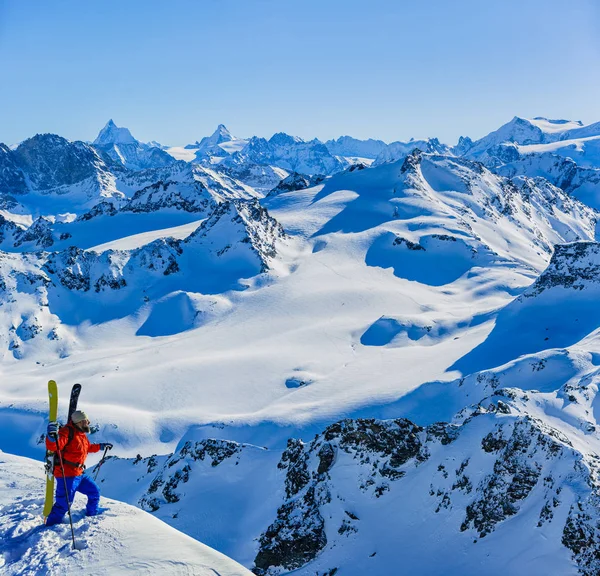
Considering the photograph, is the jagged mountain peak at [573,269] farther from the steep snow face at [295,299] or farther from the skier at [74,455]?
the skier at [74,455]

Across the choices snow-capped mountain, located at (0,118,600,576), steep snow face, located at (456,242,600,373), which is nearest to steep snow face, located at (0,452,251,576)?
snow-capped mountain, located at (0,118,600,576)

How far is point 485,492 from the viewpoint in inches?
682

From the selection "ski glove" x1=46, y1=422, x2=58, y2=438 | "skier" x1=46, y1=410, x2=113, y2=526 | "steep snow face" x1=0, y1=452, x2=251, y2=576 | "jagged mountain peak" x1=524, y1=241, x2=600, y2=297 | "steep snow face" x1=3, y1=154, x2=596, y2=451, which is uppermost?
"ski glove" x1=46, y1=422, x2=58, y2=438

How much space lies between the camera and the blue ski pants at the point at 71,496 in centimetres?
1057

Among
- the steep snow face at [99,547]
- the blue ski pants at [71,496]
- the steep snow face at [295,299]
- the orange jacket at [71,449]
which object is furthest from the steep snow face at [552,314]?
the orange jacket at [71,449]

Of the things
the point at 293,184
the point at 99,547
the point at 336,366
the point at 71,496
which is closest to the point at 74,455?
the point at 71,496

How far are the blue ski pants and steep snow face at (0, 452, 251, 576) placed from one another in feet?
0.76

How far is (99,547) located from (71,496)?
1.64m

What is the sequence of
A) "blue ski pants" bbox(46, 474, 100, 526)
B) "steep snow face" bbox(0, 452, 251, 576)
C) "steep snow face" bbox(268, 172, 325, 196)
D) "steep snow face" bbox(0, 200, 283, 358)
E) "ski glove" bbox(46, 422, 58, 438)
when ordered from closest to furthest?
"steep snow face" bbox(0, 452, 251, 576) < "blue ski pants" bbox(46, 474, 100, 526) < "ski glove" bbox(46, 422, 58, 438) < "steep snow face" bbox(0, 200, 283, 358) < "steep snow face" bbox(268, 172, 325, 196)

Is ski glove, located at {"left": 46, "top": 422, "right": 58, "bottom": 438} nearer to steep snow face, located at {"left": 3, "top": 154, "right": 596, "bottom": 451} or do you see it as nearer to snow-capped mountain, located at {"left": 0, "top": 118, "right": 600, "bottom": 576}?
snow-capped mountain, located at {"left": 0, "top": 118, "right": 600, "bottom": 576}

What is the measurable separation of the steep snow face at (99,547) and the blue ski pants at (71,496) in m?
0.23

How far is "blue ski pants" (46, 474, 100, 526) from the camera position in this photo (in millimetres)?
10570

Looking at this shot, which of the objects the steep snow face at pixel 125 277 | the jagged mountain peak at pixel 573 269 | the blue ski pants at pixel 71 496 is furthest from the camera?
the steep snow face at pixel 125 277

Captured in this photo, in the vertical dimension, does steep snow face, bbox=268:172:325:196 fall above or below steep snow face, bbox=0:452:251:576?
below
